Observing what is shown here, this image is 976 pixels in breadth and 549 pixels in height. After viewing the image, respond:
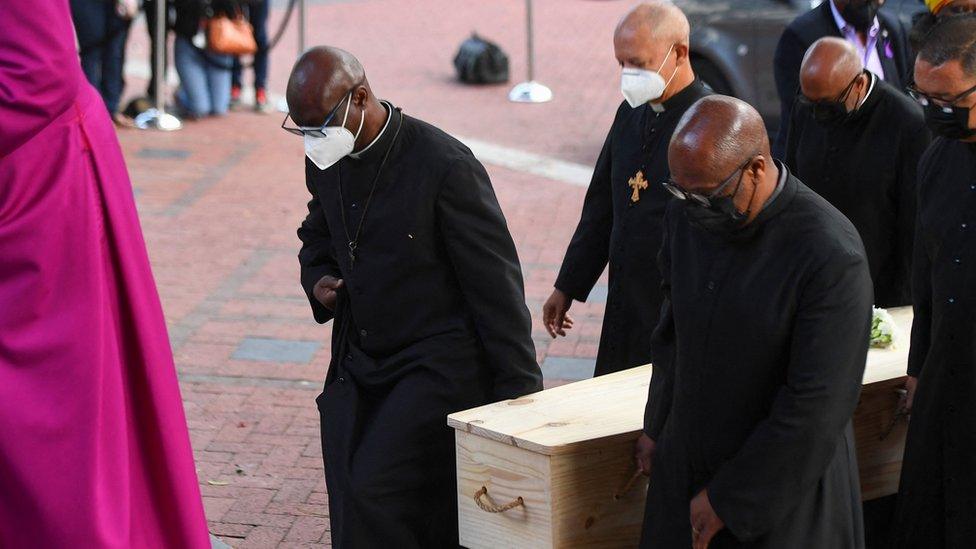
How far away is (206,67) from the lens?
13102 mm

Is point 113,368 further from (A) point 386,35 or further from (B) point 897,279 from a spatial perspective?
(A) point 386,35

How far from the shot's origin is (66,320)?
13.8ft

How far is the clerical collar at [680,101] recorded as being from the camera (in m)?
5.05

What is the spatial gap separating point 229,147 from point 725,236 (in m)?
9.19

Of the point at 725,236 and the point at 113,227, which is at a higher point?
the point at 725,236

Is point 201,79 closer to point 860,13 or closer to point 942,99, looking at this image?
point 860,13

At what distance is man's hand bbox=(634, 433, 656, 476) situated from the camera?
3.93 m

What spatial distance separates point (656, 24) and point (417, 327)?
1.49 metres

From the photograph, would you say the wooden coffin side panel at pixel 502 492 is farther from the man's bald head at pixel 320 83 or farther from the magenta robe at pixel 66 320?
the man's bald head at pixel 320 83

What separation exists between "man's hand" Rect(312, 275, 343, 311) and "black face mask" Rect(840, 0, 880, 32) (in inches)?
124

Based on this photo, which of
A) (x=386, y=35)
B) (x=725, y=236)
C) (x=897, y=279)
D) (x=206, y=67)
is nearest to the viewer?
(x=725, y=236)

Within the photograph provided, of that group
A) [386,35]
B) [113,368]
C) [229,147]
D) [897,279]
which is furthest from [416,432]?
[386,35]

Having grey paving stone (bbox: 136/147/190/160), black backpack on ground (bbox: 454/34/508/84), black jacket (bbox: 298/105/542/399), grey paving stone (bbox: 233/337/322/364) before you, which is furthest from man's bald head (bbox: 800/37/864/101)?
black backpack on ground (bbox: 454/34/508/84)

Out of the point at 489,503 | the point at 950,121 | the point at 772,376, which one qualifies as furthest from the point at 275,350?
the point at 772,376
